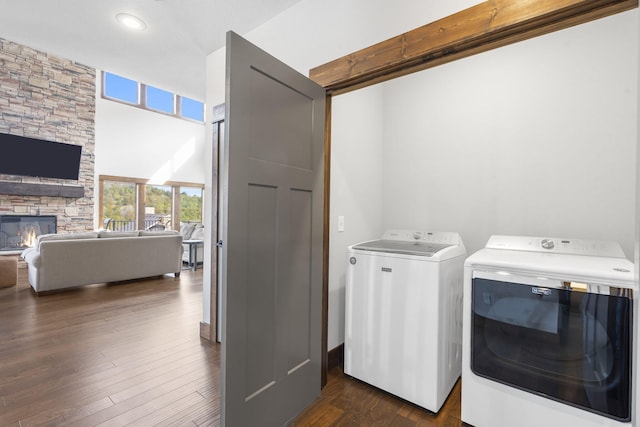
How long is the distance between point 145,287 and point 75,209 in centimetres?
336

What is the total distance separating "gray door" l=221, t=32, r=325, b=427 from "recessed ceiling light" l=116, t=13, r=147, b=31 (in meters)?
2.10

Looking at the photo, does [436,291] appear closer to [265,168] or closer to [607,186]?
[265,168]

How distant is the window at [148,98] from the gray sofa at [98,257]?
14.9 ft

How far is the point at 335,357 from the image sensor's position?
2516 millimetres

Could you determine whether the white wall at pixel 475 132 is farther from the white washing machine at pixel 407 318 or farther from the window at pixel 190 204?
the window at pixel 190 204

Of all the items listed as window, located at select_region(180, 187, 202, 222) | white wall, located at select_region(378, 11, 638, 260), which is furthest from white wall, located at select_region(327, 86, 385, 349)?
window, located at select_region(180, 187, 202, 222)

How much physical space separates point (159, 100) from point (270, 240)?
888 centimetres

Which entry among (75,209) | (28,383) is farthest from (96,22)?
(75,209)

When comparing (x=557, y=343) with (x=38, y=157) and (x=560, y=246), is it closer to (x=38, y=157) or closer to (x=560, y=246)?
(x=560, y=246)

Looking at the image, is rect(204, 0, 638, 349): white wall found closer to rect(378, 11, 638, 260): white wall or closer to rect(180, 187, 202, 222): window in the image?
rect(378, 11, 638, 260): white wall

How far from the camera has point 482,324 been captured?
1780 millimetres

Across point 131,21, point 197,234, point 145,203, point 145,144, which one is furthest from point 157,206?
point 131,21

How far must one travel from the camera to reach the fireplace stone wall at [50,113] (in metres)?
5.74

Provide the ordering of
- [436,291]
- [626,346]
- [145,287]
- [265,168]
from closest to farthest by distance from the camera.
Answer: [626,346] < [265,168] < [436,291] < [145,287]
